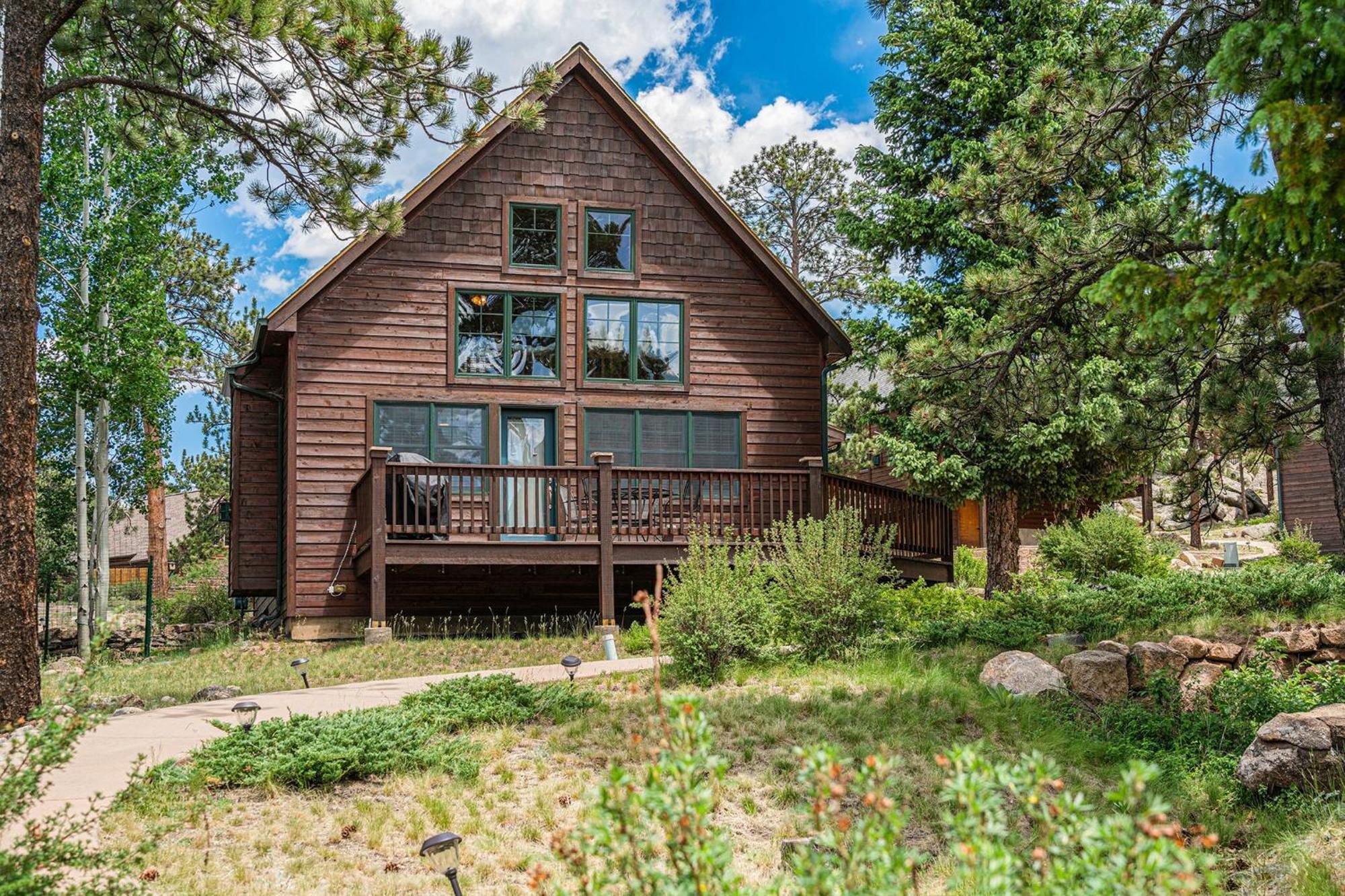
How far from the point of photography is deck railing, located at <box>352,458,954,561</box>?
48.2 feet

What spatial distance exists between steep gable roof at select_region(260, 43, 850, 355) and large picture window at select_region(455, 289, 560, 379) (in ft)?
5.37

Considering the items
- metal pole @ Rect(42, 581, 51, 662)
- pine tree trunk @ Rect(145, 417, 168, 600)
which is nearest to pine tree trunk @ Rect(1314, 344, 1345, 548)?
metal pole @ Rect(42, 581, 51, 662)

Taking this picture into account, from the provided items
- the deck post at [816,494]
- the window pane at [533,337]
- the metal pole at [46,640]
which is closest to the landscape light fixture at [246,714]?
the deck post at [816,494]

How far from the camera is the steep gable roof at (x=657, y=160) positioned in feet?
53.2

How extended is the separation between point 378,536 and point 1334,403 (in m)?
10.6

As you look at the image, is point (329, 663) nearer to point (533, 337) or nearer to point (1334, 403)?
point (533, 337)

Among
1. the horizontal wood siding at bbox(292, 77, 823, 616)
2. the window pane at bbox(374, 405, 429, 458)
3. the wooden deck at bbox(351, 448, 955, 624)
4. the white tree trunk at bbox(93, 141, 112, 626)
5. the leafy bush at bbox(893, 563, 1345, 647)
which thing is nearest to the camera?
the leafy bush at bbox(893, 563, 1345, 647)

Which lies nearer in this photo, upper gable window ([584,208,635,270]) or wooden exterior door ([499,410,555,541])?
wooden exterior door ([499,410,555,541])

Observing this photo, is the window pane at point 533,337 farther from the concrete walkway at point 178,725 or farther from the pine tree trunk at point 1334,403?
the pine tree trunk at point 1334,403

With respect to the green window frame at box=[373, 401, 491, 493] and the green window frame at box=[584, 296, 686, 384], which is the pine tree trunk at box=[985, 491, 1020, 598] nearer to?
the green window frame at box=[584, 296, 686, 384]

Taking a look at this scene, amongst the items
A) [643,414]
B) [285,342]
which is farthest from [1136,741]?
[285,342]

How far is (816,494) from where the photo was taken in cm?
1609

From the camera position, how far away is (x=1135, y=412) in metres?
9.98

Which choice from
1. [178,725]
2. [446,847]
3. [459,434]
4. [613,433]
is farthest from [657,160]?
[446,847]
